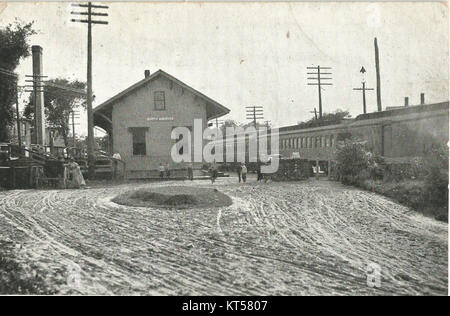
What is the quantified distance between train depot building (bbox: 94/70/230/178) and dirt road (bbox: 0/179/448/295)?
998cm

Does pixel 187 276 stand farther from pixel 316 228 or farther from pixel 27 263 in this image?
pixel 316 228

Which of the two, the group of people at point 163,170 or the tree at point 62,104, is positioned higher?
the tree at point 62,104

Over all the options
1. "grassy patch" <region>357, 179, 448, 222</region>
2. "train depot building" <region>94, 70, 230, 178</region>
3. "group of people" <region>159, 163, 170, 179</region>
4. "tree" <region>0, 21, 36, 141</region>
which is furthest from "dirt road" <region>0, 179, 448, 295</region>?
"train depot building" <region>94, 70, 230, 178</region>

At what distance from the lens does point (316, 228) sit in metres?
8.45

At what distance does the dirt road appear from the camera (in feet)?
A: 16.6

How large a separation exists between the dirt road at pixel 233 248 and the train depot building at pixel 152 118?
9.98m

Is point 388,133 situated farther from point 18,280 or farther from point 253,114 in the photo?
point 253,114

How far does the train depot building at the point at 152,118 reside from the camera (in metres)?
21.6

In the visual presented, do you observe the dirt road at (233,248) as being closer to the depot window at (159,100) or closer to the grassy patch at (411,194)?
the grassy patch at (411,194)

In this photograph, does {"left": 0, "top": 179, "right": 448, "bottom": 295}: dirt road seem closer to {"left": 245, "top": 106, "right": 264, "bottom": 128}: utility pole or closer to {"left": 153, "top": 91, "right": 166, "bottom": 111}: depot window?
{"left": 153, "top": 91, "right": 166, "bottom": 111}: depot window

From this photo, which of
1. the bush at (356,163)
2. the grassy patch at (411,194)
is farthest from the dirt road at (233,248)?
the bush at (356,163)

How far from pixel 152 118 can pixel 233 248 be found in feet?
51.8

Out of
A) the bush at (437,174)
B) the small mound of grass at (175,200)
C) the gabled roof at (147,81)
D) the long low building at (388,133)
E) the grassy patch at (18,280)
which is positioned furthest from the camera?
the gabled roof at (147,81)

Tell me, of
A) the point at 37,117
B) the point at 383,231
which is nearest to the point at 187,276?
the point at 383,231
